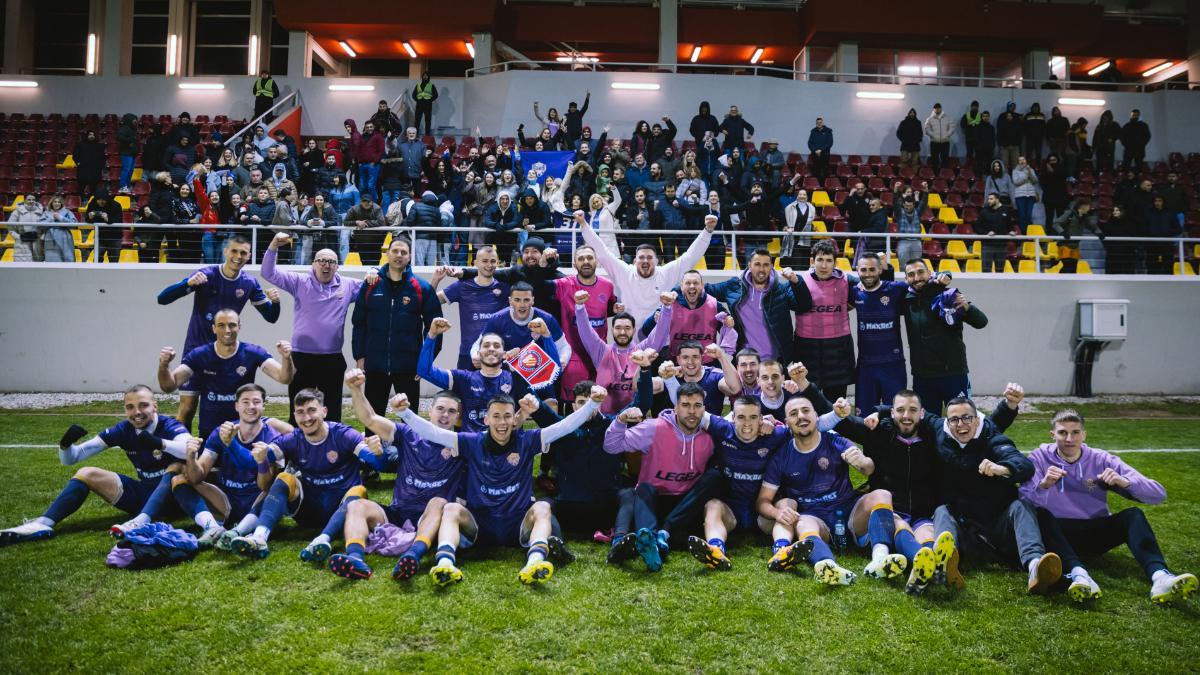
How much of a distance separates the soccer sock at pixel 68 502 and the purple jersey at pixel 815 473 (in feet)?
17.8

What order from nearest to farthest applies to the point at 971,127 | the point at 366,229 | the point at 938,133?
the point at 366,229, the point at 971,127, the point at 938,133

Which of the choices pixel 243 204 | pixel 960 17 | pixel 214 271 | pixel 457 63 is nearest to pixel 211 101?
pixel 457 63

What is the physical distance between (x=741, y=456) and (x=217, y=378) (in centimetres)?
464

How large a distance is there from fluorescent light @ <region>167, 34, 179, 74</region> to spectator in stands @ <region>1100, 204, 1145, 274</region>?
23.6 meters

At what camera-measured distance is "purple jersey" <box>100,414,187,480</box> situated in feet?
20.7

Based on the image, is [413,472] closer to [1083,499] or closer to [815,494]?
[815,494]

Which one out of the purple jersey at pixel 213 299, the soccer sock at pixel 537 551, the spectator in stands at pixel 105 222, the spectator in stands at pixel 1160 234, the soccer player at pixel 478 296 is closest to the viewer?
the soccer sock at pixel 537 551

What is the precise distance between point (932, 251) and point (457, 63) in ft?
51.6

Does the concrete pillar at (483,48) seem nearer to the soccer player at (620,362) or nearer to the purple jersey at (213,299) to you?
the purple jersey at (213,299)

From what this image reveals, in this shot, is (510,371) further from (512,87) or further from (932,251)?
(512,87)

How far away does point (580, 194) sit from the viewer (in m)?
13.3

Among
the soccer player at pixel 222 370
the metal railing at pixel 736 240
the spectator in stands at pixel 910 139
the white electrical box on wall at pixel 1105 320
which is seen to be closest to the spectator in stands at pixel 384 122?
the metal railing at pixel 736 240

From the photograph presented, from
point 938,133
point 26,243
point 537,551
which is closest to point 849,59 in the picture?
point 938,133

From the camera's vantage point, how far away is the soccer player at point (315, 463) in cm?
606
